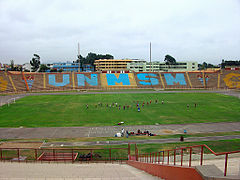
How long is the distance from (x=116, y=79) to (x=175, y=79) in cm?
2632

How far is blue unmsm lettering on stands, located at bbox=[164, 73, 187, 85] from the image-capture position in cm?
8275

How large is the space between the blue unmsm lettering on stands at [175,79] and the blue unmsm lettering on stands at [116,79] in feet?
59.0

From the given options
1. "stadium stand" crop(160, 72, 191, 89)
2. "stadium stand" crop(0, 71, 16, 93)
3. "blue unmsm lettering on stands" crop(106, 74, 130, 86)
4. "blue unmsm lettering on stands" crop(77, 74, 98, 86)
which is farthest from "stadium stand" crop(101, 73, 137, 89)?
"stadium stand" crop(0, 71, 16, 93)

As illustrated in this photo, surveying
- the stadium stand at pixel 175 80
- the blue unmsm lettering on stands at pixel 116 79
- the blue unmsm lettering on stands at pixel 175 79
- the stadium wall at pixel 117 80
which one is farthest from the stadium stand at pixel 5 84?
the blue unmsm lettering on stands at pixel 175 79

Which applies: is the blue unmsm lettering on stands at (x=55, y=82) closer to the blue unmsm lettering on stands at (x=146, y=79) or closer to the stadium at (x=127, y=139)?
the blue unmsm lettering on stands at (x=146, y=79)

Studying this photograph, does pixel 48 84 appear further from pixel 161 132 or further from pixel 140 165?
pixel 140 165

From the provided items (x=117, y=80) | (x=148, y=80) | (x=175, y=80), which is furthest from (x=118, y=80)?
(x=175, y=80)

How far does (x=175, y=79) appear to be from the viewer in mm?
85000

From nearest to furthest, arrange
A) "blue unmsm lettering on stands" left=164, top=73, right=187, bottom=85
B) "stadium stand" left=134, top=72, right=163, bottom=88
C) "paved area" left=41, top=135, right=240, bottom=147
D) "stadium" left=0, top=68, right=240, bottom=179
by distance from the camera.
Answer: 1. "stadium" left=0, top=68, right=240, bottom=179
2. "paved area" left=41, top=135, right=240, bottom=147
3. "stadium stand" left=134, top=72, right=163, bottom=88
4. "blue unmsm lettering on stands" left=164, top=73, right=187, bottom=85

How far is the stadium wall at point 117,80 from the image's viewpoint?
74188mm

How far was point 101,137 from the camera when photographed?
24047mm

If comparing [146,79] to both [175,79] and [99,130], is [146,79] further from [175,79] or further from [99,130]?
[99,130]

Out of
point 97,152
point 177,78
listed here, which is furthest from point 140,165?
→ point 177,78

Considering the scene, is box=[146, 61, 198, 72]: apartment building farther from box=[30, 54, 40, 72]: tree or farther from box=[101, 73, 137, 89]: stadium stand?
box=[30, 54, 40, 72]: tree
